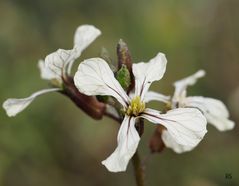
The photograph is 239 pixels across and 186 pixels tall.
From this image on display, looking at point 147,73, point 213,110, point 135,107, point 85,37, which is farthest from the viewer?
point 213,110

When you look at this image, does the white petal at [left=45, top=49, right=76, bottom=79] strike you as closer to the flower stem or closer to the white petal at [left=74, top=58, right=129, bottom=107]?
the white petal at [left=74, top=58, right=129, bottom=107]

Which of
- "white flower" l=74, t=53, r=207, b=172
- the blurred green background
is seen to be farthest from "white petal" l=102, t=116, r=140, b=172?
the blurred green background

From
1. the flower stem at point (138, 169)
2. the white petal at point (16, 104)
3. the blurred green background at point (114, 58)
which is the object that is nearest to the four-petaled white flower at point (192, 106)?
the flower stem at point (138, 169)

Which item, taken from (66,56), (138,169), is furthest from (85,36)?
(138,169)

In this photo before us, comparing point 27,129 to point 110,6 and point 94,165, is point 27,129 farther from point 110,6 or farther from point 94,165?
point 110,6

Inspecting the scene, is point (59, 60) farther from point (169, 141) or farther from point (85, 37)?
point (169, 141)

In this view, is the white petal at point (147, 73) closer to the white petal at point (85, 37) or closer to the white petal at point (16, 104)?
the white petal at point (85, 37)

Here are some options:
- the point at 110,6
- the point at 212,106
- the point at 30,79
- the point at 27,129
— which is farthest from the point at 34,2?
the point at 212,106
